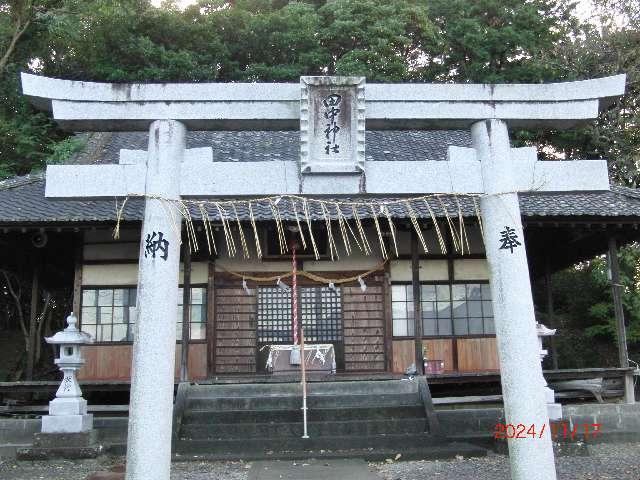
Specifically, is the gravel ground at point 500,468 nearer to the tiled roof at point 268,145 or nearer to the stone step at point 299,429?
the stone step at point 299,429

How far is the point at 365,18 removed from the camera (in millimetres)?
25078

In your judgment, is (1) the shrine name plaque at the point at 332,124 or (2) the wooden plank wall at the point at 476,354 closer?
(1) the shrine name plaque at the point at 332,124

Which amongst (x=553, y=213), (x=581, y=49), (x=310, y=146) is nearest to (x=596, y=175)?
(x=310, y=146)

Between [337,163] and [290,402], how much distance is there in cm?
545

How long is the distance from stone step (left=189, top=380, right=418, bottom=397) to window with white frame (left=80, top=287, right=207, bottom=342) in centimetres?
253

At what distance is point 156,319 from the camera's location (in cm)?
515

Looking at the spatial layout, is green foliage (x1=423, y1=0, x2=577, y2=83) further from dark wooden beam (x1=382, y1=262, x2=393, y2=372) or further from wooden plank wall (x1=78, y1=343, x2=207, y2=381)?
wooden plank wall (x1=78, y1=343, x2=207, y2=381)

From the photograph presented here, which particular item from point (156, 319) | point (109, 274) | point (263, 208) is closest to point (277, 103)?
point (156, 319)

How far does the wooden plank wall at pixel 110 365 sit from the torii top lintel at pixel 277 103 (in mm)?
7284

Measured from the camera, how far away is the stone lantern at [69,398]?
354 inches

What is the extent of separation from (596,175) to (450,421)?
18.8ft

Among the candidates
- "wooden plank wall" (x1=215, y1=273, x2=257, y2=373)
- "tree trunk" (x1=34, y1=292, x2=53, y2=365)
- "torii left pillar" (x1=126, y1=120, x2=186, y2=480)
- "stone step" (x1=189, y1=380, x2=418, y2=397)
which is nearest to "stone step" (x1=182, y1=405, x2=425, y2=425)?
"stone step" (x1=189, y1=380, x2=418, y2=397)

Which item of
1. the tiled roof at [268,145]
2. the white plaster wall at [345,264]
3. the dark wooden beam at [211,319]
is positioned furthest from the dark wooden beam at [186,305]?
the tiled roof at [268,145]

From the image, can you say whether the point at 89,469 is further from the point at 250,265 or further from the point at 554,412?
the point at 554,412
